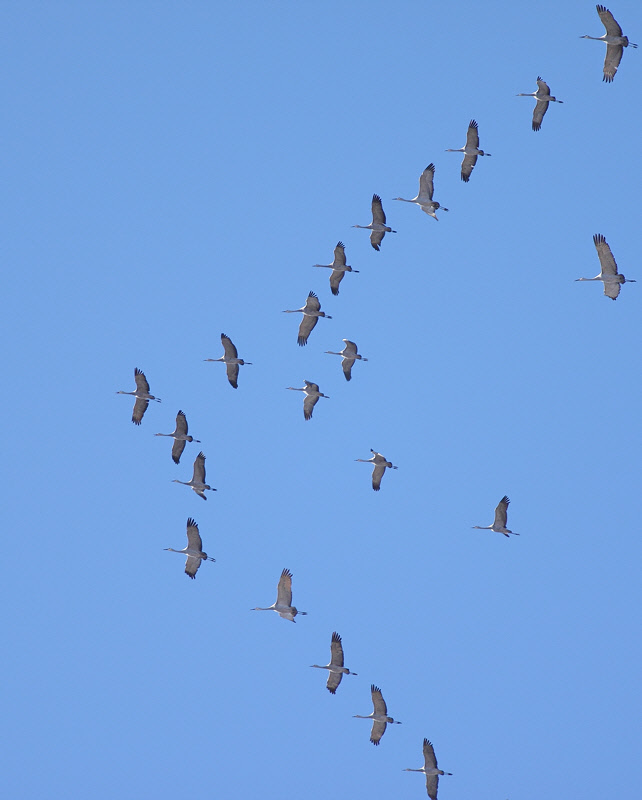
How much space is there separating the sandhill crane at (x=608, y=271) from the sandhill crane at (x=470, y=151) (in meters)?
4.42

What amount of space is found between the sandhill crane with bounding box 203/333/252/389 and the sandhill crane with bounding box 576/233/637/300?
9407 mm

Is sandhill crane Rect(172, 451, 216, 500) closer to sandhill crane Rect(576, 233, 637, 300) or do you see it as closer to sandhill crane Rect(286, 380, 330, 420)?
sandhill crane Rect(286, 380, 330, 420)

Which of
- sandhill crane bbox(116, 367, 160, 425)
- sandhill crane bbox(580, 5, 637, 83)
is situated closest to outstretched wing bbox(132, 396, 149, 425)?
sandhill crane bbox(116, 367, 160, 425)

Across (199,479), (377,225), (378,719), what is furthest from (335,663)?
(377,225)

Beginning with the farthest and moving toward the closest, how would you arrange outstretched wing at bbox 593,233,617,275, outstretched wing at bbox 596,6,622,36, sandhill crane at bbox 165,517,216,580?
1. sandhill crane at bbox 165,517,216,580
2. outstretched wing at bbox 593,233,617,275
3. outstretched wing at bbox 596,6,622,36

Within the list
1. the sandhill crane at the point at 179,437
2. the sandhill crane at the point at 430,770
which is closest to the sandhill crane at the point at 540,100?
the sandhill crane at the point at 179,437

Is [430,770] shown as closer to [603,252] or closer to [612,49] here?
[603,252]

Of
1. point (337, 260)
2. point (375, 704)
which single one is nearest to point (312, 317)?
point (337, 260)

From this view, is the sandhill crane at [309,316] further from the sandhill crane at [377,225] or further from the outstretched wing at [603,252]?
the outstretched wing at [603,252]

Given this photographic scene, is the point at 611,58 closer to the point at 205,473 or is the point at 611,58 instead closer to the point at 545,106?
the point at 545,106

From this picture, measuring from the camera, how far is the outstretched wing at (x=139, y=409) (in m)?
43.5

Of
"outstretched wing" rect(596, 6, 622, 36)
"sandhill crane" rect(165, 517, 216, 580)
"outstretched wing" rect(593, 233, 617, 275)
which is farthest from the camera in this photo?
"sandhill crane" rect(165, 517, 216, 580)

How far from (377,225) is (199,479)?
8.26 m

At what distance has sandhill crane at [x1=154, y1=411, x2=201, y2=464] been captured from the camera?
4300 centimetres
